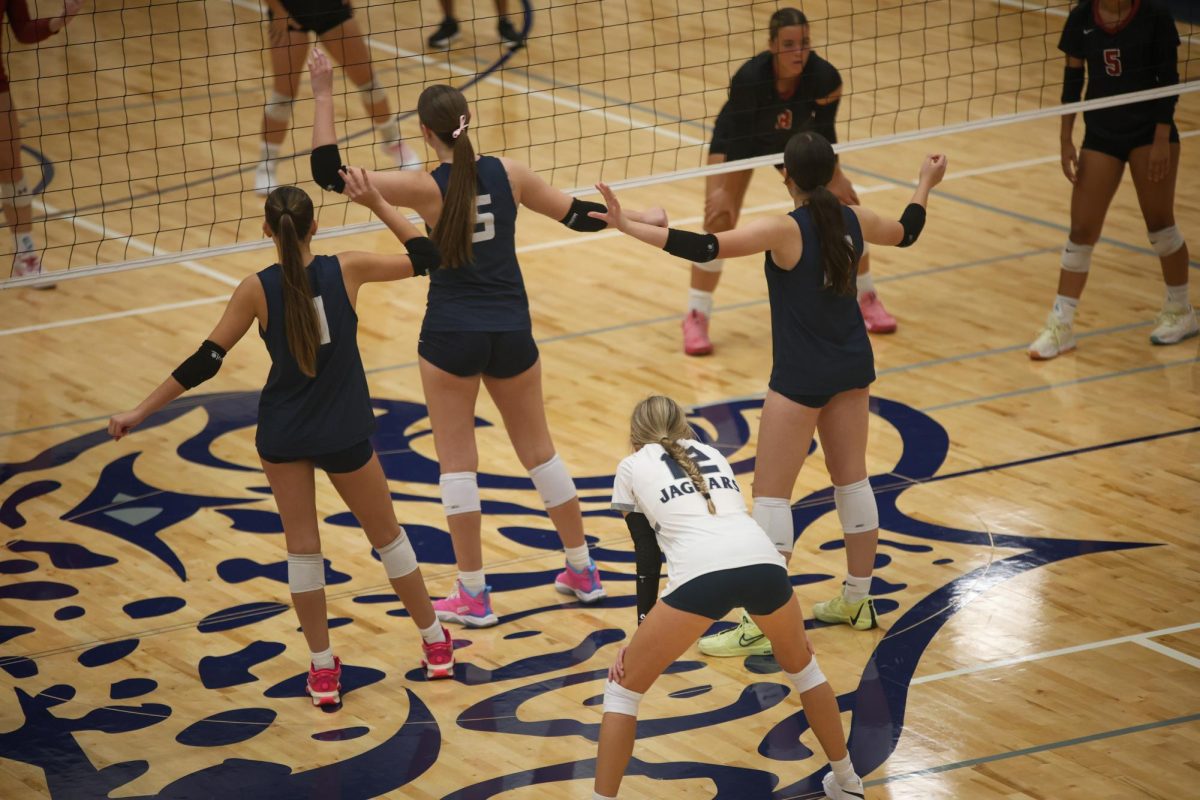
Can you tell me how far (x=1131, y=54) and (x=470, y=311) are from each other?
4.39 m

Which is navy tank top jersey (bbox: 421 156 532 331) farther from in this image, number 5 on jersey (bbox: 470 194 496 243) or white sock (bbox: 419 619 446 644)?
white sock (bbox: 419 619 446 644)

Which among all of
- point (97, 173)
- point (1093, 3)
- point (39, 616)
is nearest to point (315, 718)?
point (39, 616)

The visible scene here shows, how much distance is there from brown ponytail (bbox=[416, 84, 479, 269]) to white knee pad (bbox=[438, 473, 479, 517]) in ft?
2.99

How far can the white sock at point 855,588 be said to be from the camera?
634 cm

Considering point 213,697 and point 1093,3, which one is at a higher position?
point 1093,3

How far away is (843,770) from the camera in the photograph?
5.11 metres

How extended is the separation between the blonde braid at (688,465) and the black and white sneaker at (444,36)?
10.4 m

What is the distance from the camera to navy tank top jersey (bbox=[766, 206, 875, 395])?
18.8 ft

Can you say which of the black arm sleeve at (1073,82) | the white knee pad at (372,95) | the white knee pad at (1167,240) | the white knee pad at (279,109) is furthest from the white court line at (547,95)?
the white knee pad at (1167,240)

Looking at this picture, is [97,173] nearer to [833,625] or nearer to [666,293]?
[666,293]

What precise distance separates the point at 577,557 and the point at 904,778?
1816 millimetres

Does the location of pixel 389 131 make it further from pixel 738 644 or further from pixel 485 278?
pixel 738 644

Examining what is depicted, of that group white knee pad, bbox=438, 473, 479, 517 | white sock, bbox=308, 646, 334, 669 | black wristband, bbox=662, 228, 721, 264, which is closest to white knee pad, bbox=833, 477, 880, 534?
black wristband, bbox=662, 228, 721, 264

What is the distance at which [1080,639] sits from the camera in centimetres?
623
